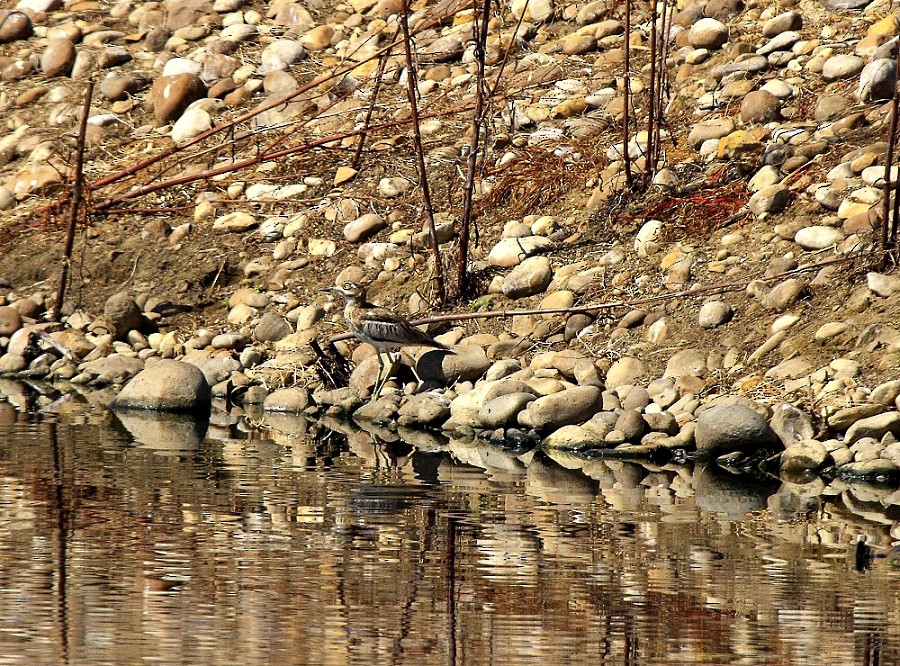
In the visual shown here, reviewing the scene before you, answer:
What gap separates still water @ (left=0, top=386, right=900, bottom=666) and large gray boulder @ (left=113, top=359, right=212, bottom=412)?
1711 millimetres

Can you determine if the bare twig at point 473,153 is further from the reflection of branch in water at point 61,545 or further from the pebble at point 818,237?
the reflection of branch in water at point 61,545

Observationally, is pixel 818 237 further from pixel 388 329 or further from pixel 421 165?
pixel 388 329

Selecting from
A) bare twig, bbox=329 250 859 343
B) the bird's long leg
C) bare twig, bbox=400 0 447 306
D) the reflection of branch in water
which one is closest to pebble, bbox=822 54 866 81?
bare twig, bbox=329 250 859 343

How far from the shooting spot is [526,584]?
20.6ft

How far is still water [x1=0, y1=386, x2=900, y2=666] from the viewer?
5281 mm

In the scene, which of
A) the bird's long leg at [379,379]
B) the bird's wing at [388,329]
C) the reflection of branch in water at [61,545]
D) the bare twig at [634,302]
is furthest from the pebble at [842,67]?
the reflection of branch in water at [61,545]

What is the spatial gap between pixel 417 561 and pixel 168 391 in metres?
5.67

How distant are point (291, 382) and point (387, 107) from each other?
4.81 metres

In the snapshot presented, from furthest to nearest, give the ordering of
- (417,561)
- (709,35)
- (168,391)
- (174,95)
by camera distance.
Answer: (174,95)
(709,35)
(168,391)
(417,561)

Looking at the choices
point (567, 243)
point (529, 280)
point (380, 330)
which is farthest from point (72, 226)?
point (567, 243)

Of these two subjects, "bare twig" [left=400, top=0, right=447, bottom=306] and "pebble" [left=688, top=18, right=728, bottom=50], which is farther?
"pebble" [left=688, top=18, right=728, bottom=50]

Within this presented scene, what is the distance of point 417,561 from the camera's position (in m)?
6.66

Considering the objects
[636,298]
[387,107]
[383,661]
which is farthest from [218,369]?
[383,661]

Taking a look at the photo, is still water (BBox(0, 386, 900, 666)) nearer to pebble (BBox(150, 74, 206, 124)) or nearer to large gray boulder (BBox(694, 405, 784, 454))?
large gray boulder (BBox(694, 405, 784, 454))
